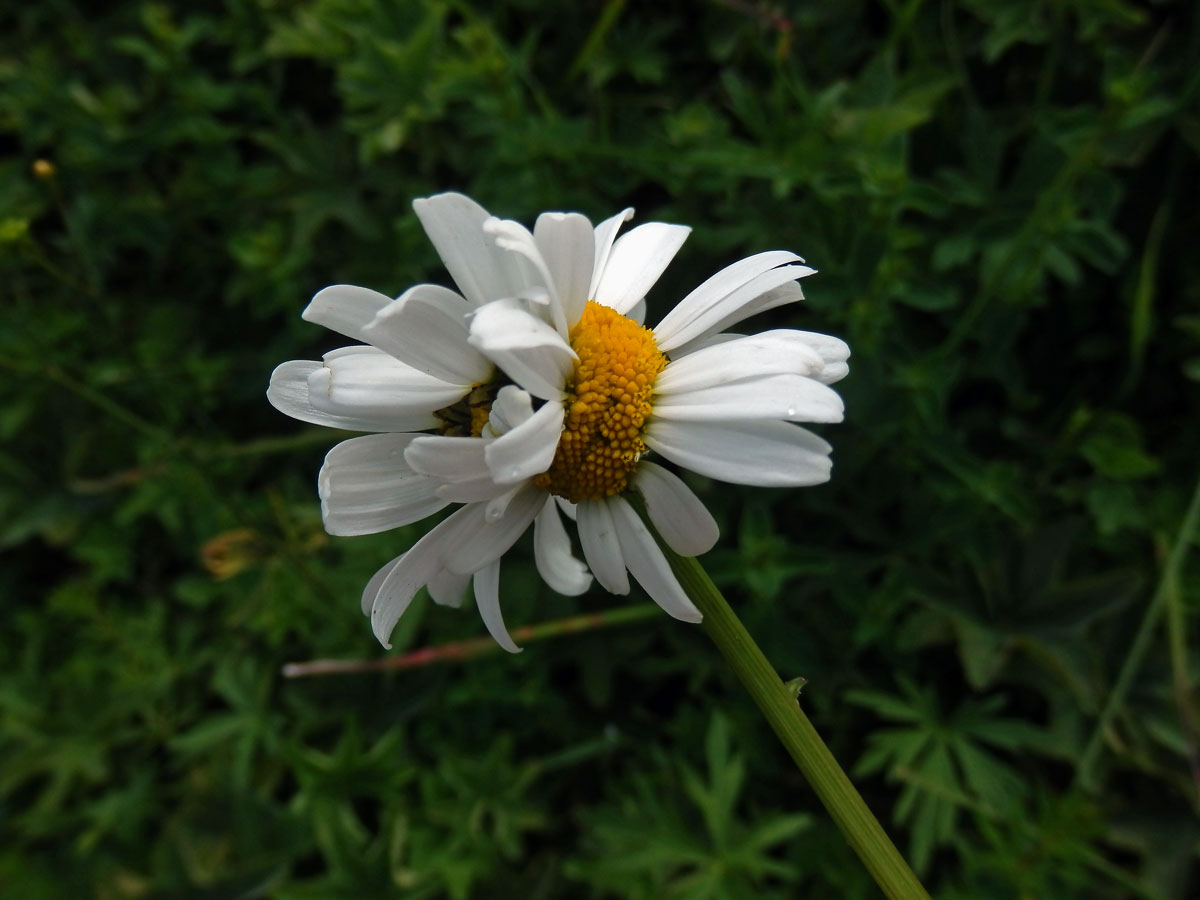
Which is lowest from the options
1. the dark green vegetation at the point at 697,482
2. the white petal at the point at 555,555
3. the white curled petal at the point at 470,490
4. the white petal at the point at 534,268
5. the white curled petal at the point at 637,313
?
the dark green vegetation at the point at 697,482

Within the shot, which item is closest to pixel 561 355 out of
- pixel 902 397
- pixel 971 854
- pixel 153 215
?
pixel 902 397

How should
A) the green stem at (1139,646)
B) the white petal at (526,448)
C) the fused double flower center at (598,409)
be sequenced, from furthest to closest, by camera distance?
the green stem at (1139,646) < the fused double flower center at (598,409) < the white petal at (526,448)

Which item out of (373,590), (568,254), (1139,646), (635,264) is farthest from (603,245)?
(1139,646)

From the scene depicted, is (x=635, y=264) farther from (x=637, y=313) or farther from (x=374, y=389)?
(x=374, y=389)

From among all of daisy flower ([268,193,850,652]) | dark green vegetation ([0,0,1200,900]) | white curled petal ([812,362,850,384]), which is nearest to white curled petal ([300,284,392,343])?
daisy flower ([268,193,850,652])

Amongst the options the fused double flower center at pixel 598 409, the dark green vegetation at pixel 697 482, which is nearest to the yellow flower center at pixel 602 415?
the fused double flower center at pixel 598 409

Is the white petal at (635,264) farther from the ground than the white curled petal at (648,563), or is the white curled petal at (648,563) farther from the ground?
the white petal at (635,264)

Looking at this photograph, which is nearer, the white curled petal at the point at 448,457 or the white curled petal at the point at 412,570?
the white curled petal at the point at 448,457

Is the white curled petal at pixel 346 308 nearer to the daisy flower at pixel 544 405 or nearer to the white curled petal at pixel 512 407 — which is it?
the daisy flower at pixel 544 405
